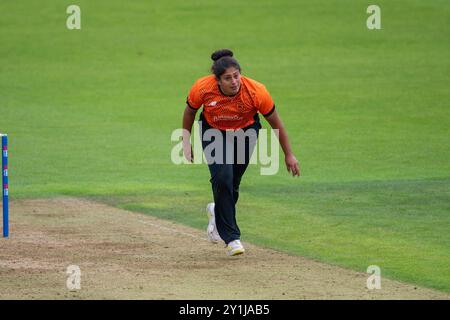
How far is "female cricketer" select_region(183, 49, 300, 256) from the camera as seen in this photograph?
11.8 metres

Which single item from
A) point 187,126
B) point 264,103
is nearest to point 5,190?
point 187,126

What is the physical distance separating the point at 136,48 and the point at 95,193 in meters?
15.2

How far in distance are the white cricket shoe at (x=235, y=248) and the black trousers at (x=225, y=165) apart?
49 millimetres

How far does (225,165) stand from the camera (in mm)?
11961

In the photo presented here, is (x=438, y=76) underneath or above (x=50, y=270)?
above

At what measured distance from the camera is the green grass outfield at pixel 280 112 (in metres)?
14.1

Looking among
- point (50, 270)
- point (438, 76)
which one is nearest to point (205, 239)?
point (50, 270)

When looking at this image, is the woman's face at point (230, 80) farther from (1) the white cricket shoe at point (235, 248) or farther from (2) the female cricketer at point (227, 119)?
(1) the white cricket shoe at point (235, 248)

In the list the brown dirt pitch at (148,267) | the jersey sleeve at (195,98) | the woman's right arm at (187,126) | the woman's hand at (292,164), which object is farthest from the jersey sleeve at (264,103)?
the brown dirt pitch at (148,267)

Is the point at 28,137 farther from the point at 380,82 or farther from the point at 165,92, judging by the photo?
the point at 380,82

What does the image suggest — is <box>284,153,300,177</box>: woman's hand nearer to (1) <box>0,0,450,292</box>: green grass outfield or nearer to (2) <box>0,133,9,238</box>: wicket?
(1) <box>0,0,450,292</box>: green grass outfield

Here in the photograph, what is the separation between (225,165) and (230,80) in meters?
0.93

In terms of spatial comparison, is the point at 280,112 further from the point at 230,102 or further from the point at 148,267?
the point at 148,267

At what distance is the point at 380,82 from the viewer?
27250mm
